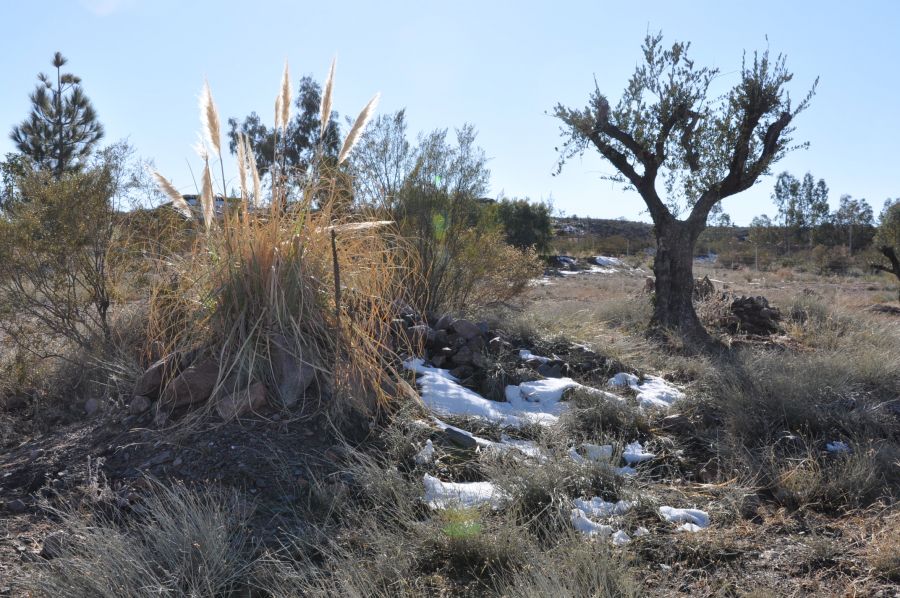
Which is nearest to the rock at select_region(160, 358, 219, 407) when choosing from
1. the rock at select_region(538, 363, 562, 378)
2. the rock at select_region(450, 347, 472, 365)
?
the rock at select_region(450, 347, 472, 365)

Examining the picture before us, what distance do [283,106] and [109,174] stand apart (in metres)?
2.85

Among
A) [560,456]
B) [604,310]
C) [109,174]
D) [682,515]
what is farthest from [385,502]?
[604,310]

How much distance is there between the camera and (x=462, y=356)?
6.82m

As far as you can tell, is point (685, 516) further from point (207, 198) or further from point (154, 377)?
point (207, 198)

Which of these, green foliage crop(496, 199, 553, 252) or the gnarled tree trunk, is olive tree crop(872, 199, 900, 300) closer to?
the gnarled tree trunk

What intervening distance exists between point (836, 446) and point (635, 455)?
62.9 inches

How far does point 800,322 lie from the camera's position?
11.5m

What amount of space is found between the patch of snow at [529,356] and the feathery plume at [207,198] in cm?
340

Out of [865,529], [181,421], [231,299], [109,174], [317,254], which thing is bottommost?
[865,529]

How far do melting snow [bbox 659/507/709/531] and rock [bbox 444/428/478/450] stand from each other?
136cm

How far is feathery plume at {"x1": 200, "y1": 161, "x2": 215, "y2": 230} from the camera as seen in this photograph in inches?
207

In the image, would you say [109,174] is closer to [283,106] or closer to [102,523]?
[283,106]

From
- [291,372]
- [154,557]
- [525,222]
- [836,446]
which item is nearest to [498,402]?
[291,372]

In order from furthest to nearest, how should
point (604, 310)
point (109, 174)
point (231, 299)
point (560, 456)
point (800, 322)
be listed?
point (604, 310), point (800, 322), point (109, 174), point (231, 299), point (560, 456)
